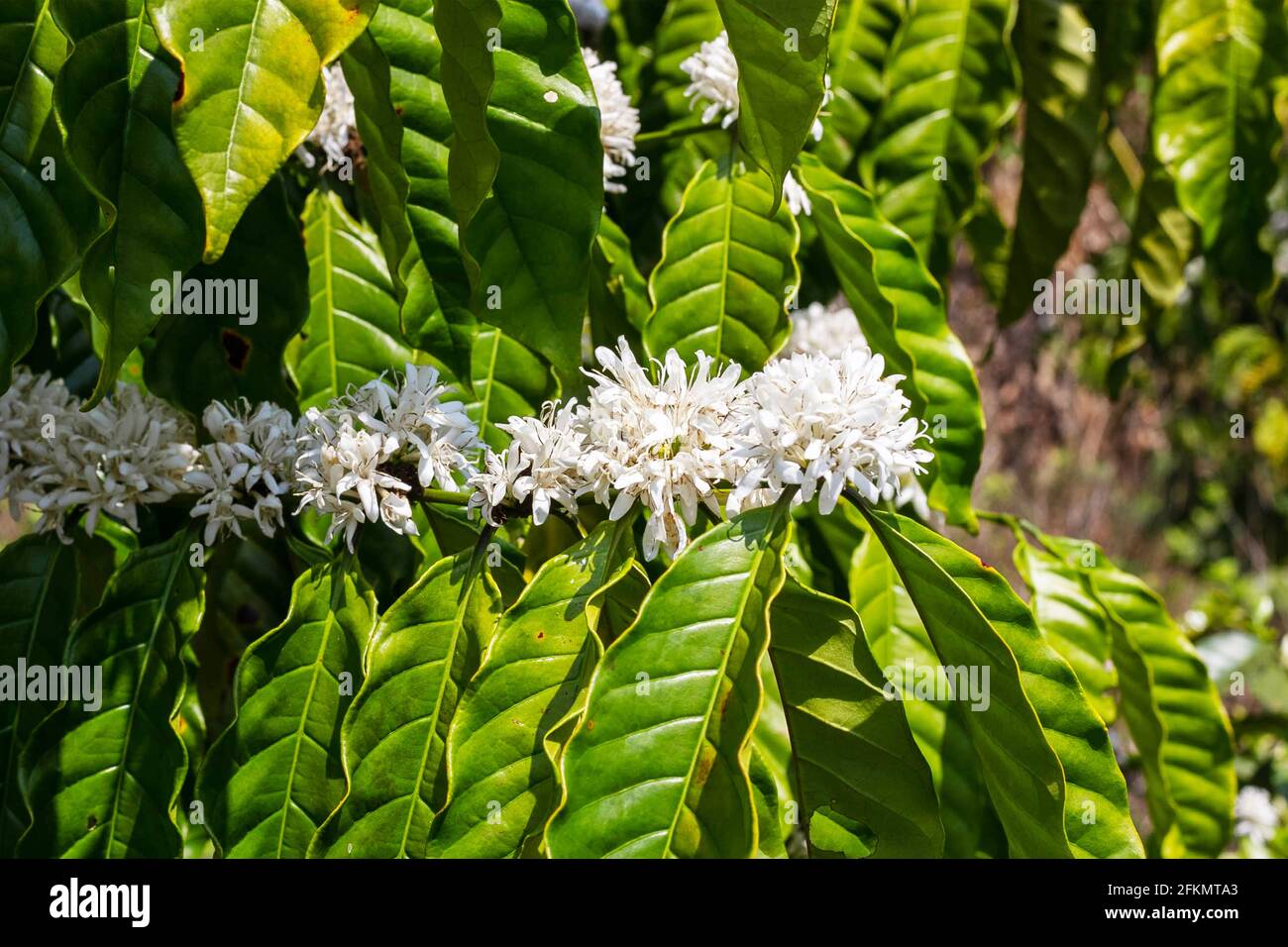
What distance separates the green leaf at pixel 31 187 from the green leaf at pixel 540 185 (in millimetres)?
330

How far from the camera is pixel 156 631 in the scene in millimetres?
1154

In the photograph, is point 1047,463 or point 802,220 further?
point 1047,463

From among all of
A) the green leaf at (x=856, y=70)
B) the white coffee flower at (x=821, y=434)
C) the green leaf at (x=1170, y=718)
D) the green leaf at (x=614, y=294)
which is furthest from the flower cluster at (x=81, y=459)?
the green leaf at (x=1170, y=718)

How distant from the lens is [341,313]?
1.43m

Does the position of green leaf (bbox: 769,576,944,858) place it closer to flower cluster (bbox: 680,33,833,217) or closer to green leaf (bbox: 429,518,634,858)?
green leaf (bbox: 429,518,634,858)

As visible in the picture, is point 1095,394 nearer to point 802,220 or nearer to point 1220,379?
point 1220,379

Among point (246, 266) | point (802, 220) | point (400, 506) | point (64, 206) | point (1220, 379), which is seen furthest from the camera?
point (1220, 379)

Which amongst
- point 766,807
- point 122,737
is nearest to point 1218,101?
point 766,807

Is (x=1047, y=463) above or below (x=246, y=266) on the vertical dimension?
above

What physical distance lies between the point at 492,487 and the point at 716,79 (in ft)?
2.28

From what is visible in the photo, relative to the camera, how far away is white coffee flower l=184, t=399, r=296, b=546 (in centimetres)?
116

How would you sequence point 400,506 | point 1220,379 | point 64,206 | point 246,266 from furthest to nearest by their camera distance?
point 1220,379, point 246,266, point 400,506, point 64,206

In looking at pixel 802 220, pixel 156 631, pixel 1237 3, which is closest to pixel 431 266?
pixel 156 631

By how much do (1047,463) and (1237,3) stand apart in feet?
21.0
